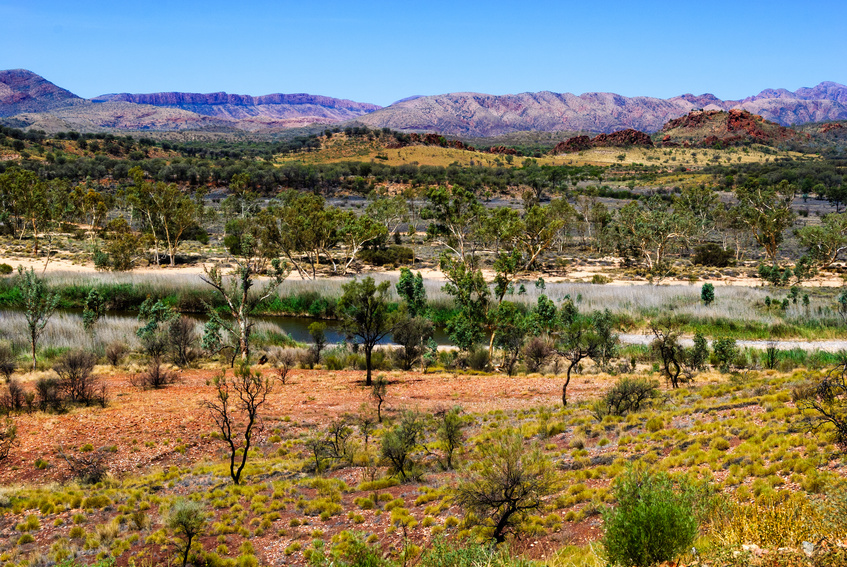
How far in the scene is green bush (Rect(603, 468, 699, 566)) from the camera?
20.3 feet

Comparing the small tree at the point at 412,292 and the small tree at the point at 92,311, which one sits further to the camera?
the small tree at the point at 412,292

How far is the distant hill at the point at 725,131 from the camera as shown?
156 m

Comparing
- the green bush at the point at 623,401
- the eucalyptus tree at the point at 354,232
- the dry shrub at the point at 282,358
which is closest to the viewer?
the green bush at the point at 623,401

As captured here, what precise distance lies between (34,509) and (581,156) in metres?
151

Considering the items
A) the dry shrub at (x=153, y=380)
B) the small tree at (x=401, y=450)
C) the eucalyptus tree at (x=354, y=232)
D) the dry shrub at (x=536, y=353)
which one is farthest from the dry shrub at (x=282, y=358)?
the eucalyptus tree at (x=354, y=232)

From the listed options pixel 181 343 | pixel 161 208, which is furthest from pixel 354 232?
pixel 181 343

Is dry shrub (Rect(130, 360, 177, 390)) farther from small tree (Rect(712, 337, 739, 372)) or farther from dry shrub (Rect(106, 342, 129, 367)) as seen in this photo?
small tree (Rect(712, 337, 739, 372))

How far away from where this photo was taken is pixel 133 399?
18094 mm

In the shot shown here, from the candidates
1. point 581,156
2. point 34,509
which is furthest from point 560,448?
point 581,156

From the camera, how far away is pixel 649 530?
247 inches

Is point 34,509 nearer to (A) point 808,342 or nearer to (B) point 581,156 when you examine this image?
(A) point 808,342

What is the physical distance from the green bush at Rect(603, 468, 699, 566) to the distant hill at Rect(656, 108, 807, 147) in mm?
169224

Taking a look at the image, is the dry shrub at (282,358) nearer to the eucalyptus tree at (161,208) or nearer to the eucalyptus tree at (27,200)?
the eucalyptus tree at (161,208)

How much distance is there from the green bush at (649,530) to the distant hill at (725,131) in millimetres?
169224
